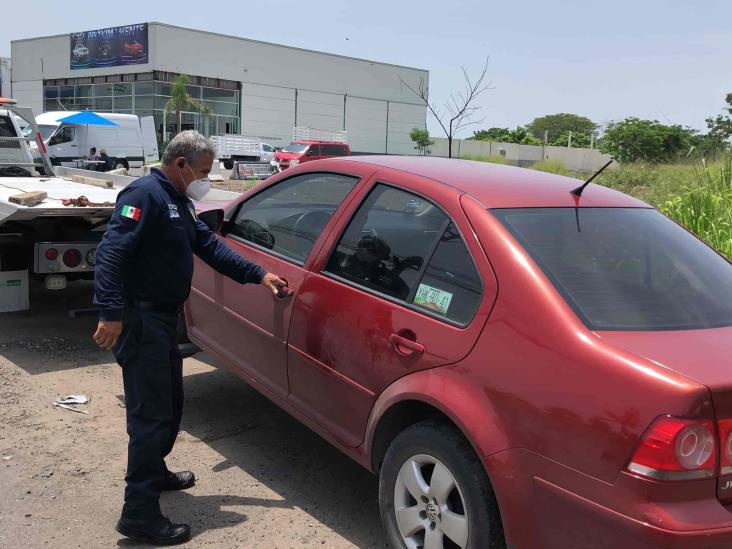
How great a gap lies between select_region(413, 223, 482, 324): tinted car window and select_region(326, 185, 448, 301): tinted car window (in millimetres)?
62

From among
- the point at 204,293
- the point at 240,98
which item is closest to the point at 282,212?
the point at 204,293

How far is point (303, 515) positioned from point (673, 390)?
2062mm

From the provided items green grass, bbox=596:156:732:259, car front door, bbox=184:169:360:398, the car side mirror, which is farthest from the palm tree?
the car side mirror

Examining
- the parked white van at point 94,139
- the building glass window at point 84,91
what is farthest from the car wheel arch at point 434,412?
the building glass window at point 84,91

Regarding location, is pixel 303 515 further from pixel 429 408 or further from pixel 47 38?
pixel 47 38

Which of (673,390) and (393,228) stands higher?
(393,228)

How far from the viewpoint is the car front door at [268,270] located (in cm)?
364

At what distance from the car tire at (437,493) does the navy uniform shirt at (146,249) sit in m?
1.26

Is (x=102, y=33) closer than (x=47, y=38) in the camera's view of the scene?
Yes

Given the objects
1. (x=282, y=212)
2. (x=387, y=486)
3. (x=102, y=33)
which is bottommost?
(x=387, y=486)

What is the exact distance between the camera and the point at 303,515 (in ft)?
11.4

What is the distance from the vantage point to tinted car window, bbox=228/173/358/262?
12.1 feet

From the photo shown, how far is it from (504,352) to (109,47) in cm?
5004

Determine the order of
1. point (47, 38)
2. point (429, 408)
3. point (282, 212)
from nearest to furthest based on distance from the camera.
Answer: point (429, 408)
point (282, 212)
point (47, 38)
